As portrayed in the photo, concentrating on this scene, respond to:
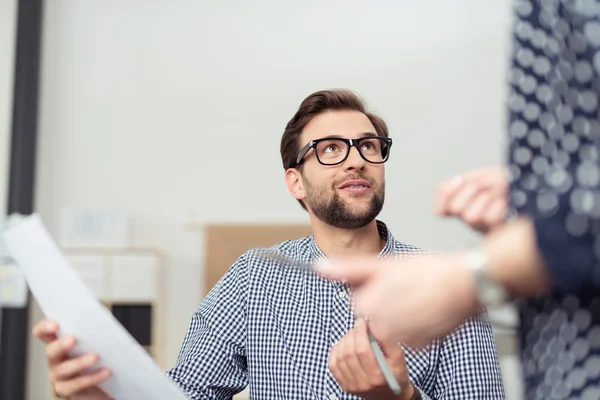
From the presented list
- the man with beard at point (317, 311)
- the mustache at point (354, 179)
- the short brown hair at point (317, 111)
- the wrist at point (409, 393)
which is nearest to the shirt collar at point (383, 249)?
the man with beard at point (317, 311)

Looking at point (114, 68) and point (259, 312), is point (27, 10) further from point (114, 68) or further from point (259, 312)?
point (259, 312)

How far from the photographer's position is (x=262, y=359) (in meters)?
1.43

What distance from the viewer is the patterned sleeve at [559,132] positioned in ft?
1.61

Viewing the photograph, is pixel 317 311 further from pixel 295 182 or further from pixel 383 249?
pixel 295 182

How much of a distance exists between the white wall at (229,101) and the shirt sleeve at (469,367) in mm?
2800

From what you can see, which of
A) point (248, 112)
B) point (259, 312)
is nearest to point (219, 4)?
point (248, 112)

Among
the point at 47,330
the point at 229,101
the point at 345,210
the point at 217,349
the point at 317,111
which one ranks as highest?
the point at 229,101

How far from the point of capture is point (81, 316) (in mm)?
874

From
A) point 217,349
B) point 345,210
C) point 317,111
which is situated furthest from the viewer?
point 317,111

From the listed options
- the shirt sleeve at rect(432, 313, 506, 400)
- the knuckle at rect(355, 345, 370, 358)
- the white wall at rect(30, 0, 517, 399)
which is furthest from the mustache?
the white wall at rect(30, 0, 517, 399)

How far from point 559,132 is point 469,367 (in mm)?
847

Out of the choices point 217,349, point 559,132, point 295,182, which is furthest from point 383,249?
point 559,132

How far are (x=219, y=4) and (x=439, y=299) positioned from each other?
13.9 feet

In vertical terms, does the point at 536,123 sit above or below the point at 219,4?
below
